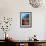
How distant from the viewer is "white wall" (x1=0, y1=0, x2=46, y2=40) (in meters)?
5.36

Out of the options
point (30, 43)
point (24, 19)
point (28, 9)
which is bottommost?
point (30, 43)

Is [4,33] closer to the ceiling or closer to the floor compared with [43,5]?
closer to the floor

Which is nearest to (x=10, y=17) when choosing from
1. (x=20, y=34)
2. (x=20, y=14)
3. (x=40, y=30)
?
(x=20, y=14)

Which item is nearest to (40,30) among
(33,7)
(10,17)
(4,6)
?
(33,7)

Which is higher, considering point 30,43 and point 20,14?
point 20,14

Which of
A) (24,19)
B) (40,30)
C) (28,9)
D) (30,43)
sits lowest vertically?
(30,43)

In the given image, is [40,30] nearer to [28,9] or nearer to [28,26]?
[28,26]

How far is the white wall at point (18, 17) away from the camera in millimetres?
5363

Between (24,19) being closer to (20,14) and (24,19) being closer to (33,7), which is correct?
(20,14)

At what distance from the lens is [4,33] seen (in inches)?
211

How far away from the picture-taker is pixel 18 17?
541 cm

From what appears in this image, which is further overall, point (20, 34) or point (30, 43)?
point (20, 34)

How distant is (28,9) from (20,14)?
0.37m

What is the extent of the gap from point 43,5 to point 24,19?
92 cm
